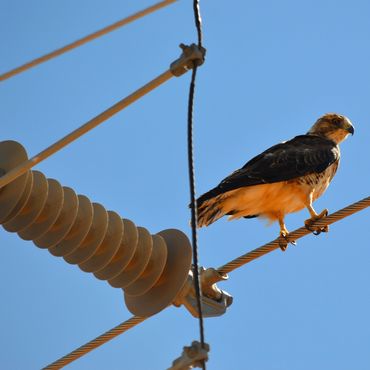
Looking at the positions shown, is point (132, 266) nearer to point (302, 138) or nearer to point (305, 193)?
point (305, 193)

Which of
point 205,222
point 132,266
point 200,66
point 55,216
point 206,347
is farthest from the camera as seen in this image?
point 205,222

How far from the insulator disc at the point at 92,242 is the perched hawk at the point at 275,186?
3547mm

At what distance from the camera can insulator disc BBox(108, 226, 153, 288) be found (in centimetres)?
598

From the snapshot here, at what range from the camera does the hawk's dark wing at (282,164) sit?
376 inches

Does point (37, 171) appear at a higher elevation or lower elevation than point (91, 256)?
higher

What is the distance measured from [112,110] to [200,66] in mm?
494

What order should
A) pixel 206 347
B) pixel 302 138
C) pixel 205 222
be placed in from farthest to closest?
A: pixel 302 138, pixel 205 222, pixel 206 347

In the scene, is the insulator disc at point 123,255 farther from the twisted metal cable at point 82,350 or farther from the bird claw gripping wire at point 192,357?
the bird claw gripping wire at point 192,357

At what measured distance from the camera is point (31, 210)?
5543mm

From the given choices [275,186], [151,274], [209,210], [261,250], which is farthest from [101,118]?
[275,186]

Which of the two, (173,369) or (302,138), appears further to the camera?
(302,138)

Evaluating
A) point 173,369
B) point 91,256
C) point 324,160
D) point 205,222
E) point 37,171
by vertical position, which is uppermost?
point 324,160

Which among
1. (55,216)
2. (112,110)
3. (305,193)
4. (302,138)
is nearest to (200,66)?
(112,110)

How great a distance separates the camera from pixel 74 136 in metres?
4.97
